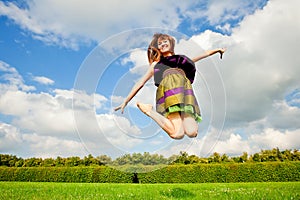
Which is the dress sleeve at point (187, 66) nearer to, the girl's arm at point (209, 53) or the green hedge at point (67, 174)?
the girl's arm at point (209, 53)

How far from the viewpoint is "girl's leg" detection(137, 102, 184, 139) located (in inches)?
122

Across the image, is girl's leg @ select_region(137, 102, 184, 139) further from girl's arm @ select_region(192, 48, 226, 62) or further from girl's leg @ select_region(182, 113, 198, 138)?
girl's arm @ select_region(192, 48, 226, 62)

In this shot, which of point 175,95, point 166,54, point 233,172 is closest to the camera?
point 175,95

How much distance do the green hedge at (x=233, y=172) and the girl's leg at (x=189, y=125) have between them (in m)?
16.9

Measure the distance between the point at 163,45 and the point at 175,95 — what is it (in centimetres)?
69

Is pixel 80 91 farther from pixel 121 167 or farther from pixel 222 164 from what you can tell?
pixel 222 164

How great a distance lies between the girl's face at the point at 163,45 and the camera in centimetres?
346

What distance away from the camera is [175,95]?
122 inches

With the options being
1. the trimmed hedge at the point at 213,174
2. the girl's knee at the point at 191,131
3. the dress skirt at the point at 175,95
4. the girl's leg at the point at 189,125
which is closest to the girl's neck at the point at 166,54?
the dress skirt at the point at 175,95

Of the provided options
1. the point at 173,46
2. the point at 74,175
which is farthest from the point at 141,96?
the point at 74,175

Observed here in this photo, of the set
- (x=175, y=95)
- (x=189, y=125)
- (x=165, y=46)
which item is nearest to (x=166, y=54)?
(x=165, y=46)

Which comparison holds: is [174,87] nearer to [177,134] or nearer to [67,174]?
[177,134]

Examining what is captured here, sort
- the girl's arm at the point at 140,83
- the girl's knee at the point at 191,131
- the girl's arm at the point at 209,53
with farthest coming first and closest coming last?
1. the girl's arm at the point at 209,53
2. the girl's arm at the point at 140,83
3. the girl's knee at the point at 191,131

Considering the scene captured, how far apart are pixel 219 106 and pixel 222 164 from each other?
1718 cm
